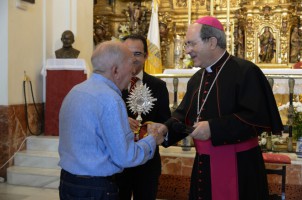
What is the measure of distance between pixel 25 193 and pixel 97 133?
3.86 metres

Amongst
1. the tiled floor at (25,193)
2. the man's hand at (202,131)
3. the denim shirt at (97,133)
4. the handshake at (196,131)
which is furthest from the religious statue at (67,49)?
the denim shirt at (97,133)

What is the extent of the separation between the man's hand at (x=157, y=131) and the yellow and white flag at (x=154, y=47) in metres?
5.97

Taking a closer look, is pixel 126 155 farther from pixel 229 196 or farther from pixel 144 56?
pixel 144 56

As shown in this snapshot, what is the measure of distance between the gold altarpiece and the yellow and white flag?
408 millimetres

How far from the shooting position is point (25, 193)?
578 centimetres

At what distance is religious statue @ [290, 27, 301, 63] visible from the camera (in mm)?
9469

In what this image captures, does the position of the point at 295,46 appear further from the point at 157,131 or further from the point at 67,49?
the point at 157,131

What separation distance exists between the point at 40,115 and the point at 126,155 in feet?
18.1

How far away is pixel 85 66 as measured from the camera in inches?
281

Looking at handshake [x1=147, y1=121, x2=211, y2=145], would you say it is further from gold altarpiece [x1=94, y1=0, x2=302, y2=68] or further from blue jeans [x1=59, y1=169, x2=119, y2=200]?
gold altarpiece [x1=94, y1=0, x2=302, y2=68]

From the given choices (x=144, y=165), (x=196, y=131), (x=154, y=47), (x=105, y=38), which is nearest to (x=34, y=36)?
(x=154, y=47)

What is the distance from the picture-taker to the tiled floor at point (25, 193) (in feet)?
18.2

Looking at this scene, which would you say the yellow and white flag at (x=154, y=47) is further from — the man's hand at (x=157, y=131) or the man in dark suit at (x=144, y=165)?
the man's hand at (x=157, y=131)

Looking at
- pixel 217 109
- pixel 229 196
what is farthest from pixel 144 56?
pixel 229 196
